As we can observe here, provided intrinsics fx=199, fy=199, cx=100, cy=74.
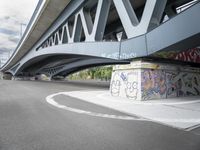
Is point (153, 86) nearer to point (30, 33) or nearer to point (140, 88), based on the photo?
point (140, 88)

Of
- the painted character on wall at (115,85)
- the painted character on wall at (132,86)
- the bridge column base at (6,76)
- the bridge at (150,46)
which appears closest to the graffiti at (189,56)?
the bridge at (150,46)

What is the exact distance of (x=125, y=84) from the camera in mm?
14789

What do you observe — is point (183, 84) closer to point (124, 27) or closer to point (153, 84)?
point (153, 84)

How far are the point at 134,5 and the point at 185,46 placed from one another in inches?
511

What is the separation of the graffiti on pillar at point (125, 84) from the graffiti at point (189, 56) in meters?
4.01

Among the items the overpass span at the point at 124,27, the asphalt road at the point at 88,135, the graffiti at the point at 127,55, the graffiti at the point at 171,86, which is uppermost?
the overpass span at the point at 124,27

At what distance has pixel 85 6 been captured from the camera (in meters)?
22.5

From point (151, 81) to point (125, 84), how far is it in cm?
200

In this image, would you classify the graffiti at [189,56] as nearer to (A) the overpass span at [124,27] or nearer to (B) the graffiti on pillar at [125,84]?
(A) the overpass span at [124,27]

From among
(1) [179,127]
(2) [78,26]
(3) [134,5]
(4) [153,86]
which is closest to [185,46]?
(4) [153,86]

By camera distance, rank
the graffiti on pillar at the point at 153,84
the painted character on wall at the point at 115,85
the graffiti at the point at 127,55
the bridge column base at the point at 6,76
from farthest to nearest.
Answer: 1. the bridge column base at the point at 6,76
2. the painted character on wall at the point at 115,85
3. the graffiti at the point at 127,55
4. the graffiti on pillar at the point at 153,84

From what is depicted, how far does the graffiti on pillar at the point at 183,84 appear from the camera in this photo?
603 inches

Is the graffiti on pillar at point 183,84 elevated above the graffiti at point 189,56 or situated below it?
below

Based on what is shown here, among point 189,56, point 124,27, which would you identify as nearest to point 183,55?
point 189,56
